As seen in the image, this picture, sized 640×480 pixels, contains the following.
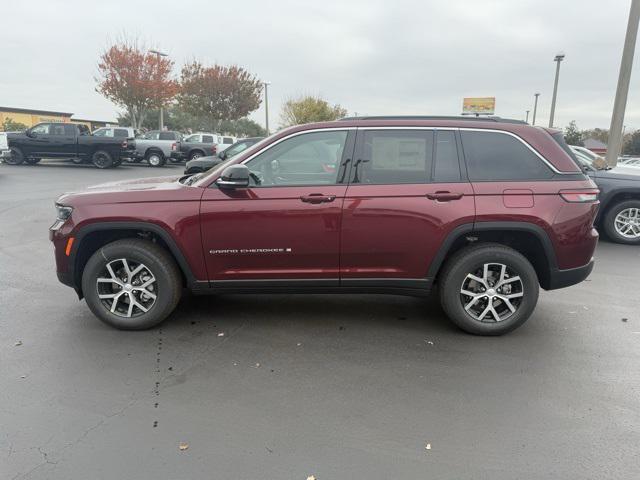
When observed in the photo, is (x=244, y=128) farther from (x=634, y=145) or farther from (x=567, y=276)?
(x=567, y=276)

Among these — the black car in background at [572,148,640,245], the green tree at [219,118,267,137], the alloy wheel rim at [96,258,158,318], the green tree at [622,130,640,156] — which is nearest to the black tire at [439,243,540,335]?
the alloy wheel rim at [96,258,158,318]

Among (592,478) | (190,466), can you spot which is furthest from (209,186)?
(592,478)

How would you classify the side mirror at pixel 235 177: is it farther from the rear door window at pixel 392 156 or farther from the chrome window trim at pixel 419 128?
the rear door window at pixel 392 156

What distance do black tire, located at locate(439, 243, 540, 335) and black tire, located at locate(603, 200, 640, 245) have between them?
16.6 feet

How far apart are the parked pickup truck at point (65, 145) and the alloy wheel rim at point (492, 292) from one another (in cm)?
1916

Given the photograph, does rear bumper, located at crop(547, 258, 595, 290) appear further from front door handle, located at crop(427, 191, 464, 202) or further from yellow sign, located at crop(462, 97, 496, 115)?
yellow sign, located at crop(462, 97, 496, 115)

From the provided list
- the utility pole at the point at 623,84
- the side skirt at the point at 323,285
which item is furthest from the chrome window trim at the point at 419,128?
the utility pole at the point at 623,84

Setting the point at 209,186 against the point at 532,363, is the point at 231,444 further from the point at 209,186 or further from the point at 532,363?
the point at 532,363

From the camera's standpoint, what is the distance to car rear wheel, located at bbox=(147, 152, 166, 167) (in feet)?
75.9

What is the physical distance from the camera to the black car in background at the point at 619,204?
7.58 m

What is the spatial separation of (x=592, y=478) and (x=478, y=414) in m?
0.68

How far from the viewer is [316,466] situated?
2.41m

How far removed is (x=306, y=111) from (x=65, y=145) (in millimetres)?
22991

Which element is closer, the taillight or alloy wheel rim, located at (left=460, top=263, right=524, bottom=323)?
the taillight
